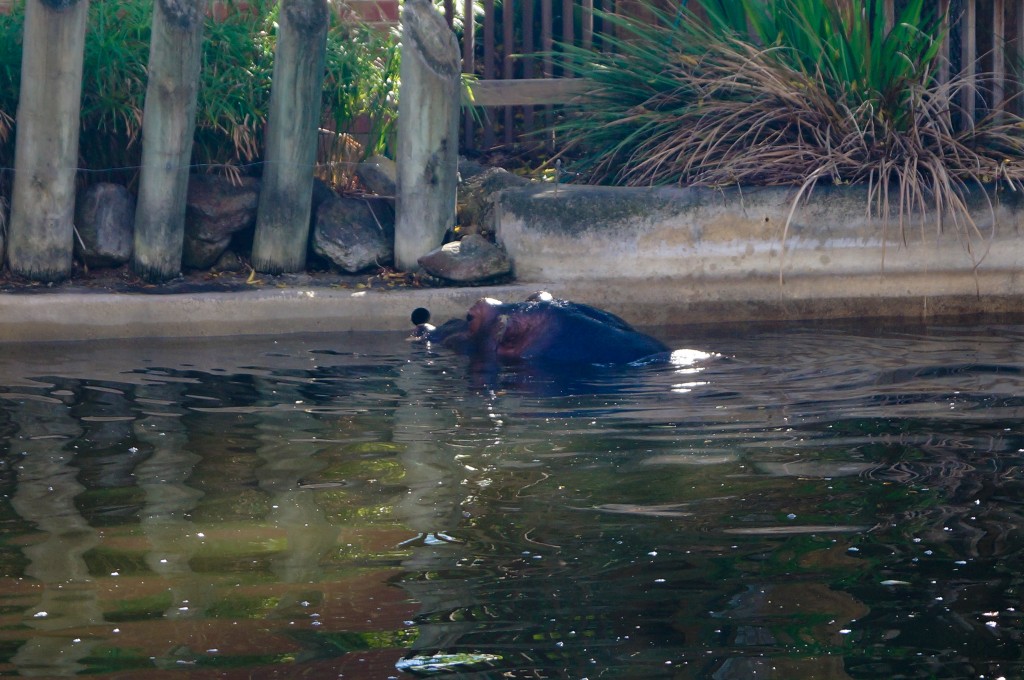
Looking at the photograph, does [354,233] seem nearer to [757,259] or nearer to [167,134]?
[167,134]

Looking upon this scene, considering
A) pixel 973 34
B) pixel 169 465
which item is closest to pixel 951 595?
pixel 169 465

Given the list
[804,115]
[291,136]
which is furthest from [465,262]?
[804,115]

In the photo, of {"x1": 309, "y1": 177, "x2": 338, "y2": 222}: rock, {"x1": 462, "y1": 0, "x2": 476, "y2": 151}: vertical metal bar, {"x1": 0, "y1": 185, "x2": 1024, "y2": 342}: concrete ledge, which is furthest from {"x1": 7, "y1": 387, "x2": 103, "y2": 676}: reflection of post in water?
{"x1": 462, "y1": 0, "x2": 476, "y2": 151}: vertical metal bar

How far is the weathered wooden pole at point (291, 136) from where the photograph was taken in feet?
22.5

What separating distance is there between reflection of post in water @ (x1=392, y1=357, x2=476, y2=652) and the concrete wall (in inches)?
77.0

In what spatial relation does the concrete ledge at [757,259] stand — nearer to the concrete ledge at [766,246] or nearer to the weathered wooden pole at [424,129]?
the concrete ledge at [766,246]

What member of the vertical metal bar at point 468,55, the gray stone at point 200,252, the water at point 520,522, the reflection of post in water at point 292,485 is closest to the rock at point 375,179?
the vertical metal bar at point 468,55

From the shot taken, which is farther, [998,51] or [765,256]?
[998,51]

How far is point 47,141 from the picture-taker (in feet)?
21.6

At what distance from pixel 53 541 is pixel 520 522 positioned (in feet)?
3.98

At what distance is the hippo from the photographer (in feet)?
18.9

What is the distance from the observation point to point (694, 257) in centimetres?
705

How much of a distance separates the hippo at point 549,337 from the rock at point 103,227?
2.19m

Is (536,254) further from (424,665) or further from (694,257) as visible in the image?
(424,665)
